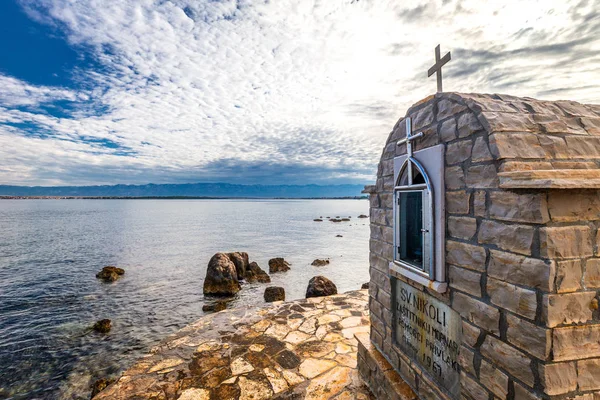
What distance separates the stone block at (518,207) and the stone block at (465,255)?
1.23 feet

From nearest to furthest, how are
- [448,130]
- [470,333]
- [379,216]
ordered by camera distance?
[470,333]
[448,130]
[379,216]

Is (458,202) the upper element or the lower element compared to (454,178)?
lower

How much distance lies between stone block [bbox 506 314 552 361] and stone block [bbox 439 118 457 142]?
1.74m

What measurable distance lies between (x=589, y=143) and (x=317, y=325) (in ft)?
21.1

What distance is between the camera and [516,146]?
2387 millimetres

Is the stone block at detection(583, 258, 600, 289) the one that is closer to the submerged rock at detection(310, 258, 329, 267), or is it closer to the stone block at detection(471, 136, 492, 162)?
the stone block at detection(471, 136, 492, 162)

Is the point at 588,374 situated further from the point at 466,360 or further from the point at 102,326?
the point at 102,326

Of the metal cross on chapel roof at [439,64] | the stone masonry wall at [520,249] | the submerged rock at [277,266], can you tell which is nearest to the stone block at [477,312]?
the stone masonry wall at [520,249]

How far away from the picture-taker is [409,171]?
3711 millimetres

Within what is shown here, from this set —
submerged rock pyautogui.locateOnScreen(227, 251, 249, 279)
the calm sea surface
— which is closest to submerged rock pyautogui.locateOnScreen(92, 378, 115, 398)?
the calm sea surface

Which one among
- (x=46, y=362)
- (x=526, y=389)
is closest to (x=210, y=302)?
(x=46, y=362)

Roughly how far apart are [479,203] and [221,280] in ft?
51.6

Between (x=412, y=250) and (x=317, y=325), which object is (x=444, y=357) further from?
(x=317, y=325)

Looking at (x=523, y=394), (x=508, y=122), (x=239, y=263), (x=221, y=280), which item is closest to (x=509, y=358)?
(x=523, y=394)
